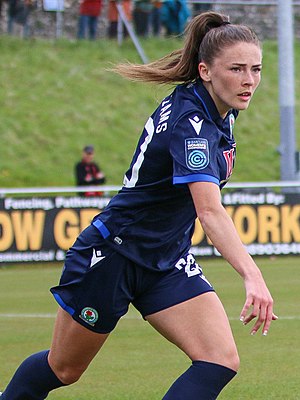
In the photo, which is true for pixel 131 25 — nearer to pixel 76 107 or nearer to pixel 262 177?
pixel 76 107

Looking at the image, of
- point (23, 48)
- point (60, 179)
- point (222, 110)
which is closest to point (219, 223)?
point (222, 110)

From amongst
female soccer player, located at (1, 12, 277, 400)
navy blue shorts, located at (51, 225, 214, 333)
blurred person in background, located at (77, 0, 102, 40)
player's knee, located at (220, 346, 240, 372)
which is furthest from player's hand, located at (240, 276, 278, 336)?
blurred person in background, located at (77, 0, 102, 40)

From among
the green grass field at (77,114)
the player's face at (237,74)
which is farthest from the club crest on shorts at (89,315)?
the green grass field at (77,114)

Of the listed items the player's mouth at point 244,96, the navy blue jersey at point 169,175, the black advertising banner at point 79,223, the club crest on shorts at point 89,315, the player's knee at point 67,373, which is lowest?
the black advertising banner at point 79,223

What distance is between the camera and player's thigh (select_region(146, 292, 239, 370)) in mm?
4992

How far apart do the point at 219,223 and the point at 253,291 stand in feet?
1.17

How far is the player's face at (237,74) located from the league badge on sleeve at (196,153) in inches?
11.9

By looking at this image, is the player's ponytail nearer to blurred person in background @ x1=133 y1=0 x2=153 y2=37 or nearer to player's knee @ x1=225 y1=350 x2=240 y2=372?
player's knee @ x1=225 y1=350 x2=240 y2=372

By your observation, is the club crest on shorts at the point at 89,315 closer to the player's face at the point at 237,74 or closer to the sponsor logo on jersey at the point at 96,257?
the sponsor logo on jersey at the point at 96,257

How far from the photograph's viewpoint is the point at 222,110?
5.12 metres

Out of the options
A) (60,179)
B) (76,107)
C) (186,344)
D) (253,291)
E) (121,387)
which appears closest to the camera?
(253,291)

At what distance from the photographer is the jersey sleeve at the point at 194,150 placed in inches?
189

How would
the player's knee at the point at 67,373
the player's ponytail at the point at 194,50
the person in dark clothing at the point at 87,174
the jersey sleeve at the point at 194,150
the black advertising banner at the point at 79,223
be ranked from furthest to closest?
the person in dark clothing at the point at 87,174, the black advertising banner at the point at 79,223, the player's knee at the point at 67,373, the player's ponytail at the point at 194,50, the jersey sleeve at the point at 194,150

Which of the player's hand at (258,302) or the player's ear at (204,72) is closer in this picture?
the player's hand at (258,302)
